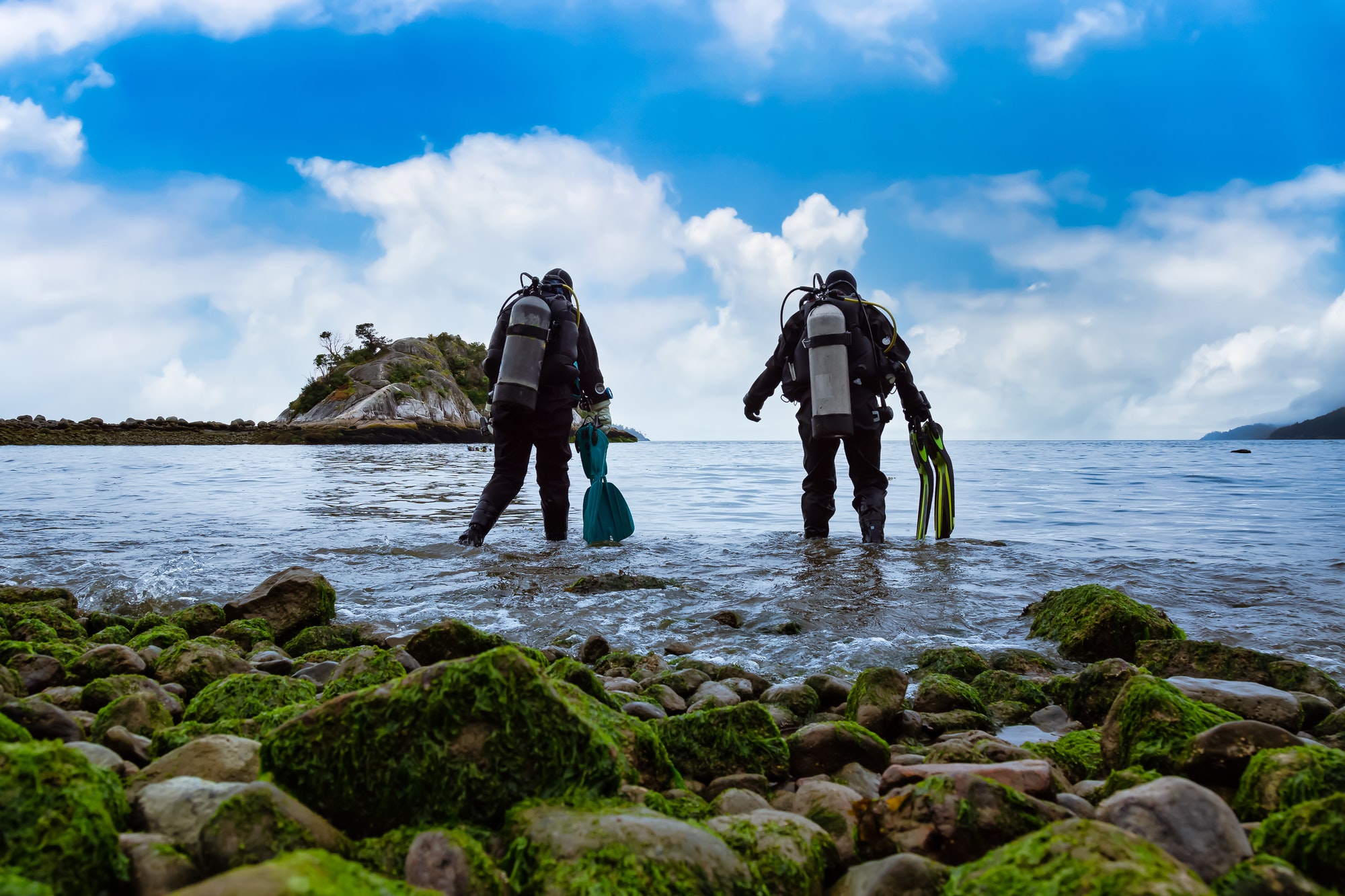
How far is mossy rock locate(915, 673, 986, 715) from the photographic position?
2900mm

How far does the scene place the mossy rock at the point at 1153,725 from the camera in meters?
1.97

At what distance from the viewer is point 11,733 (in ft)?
5.31

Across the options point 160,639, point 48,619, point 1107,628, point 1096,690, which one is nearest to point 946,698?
point 1096,690

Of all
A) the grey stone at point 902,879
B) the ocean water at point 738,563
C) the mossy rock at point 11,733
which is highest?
the mossy rock at point 11,733

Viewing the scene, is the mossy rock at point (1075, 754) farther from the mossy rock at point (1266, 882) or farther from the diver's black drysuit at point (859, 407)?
the diver's black drysuit at point (859, 407)

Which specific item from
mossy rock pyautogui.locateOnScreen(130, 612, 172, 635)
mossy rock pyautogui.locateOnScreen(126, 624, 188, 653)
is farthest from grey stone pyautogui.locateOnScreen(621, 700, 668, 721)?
mossy rock pyautogui.locateOnScreen(130, 612, 172, 635)

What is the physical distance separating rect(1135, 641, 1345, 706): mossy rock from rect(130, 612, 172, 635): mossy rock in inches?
197

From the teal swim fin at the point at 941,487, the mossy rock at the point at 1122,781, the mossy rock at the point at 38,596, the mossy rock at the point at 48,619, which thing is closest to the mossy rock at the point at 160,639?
the mossy rock at the point at 48,619

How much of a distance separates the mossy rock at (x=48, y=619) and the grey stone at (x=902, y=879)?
4.14 meters

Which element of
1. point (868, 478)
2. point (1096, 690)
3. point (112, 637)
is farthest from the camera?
point (868, 478)

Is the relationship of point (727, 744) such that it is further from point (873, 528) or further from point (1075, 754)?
point (873, 528)

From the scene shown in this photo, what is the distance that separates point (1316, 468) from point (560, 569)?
2675cm

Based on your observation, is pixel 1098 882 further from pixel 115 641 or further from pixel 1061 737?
pixel 115 641

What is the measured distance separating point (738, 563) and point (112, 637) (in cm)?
454
